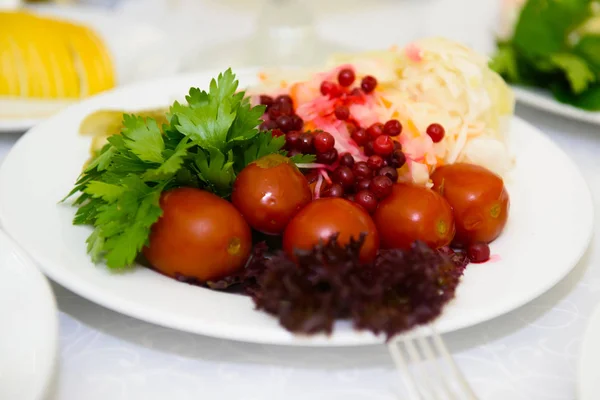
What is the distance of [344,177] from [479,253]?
0.31 metres

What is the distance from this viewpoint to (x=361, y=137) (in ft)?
4.75

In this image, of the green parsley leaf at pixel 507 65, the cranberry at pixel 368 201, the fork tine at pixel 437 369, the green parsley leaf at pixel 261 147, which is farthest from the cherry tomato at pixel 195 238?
the green parsley leaf at pixel 507 65

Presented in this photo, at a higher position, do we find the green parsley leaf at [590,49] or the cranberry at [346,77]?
the cranberry at [346,77]

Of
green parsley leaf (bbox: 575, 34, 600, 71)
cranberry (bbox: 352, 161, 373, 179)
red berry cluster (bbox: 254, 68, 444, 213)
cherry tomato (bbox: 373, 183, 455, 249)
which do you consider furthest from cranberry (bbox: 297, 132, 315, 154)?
green parsley leaf (bbox: 575, 34, 600, 71)

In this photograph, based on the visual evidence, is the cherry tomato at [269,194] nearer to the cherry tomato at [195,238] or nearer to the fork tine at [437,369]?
the cherry tomato at [195,238]

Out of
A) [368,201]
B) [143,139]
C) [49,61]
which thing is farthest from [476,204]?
[49,61]

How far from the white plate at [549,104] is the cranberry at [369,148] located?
774 mm

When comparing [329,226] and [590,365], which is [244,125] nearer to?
[329,226]

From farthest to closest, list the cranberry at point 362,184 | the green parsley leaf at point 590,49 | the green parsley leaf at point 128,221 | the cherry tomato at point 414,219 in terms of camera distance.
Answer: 1. the green parsley leaf at point 590,49
2. the cranberry at point 362,184
3. the cherry tomato at point 414,219
4. the green parsley leaf at point 128,221

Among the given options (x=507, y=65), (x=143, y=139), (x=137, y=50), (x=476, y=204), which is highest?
(x=143, y=139)

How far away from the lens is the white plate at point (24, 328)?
837mm

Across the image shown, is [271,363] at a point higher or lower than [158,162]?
lower

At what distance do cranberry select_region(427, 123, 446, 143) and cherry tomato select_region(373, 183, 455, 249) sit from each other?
0.24 meters

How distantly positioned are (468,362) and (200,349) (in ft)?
1.48
